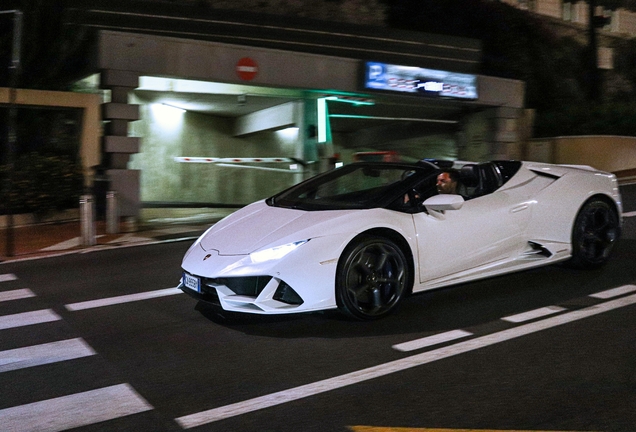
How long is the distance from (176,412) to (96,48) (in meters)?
11.3

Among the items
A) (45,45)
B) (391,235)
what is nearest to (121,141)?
(45,45)

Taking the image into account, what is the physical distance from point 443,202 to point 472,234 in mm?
532

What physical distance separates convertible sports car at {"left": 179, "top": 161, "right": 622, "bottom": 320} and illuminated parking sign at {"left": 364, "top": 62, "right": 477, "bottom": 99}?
1059cm

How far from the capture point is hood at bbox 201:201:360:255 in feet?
17.9

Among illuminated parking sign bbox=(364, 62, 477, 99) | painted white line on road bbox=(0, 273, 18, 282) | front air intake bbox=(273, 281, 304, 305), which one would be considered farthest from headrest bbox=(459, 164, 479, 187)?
illuminated parking sign bbox=(364, 62, 477, 99)

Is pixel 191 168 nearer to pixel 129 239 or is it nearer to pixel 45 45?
pixel 45 45

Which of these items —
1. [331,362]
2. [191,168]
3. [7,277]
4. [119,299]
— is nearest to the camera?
[331,362]

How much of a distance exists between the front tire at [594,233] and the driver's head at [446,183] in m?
1.50

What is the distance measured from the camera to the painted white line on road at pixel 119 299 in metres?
6.70

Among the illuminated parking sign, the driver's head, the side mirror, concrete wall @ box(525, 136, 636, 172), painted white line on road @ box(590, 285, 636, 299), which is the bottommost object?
painted white line on road @ box(590, 285, 636, 299)

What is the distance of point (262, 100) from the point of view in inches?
704

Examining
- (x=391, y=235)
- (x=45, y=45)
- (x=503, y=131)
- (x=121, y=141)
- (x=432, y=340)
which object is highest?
(x=45, y=45)

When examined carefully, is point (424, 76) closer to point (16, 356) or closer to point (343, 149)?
point (343, 149)

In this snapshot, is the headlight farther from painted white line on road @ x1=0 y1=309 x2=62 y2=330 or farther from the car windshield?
painted white line on road @ x1=0 y1=309 x2=62 y2=330
